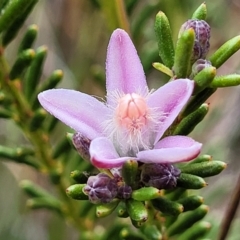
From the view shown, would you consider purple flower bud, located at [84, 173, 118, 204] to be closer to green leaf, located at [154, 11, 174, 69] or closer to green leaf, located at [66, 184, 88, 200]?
green leaf, located at [66, 184, 88, 200]

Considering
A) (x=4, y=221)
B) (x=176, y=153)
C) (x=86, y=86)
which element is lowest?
(x=4, y=221)

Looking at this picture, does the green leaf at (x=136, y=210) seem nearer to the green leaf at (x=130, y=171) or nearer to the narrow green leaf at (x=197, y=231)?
the green leaf at (x=130, y=171)

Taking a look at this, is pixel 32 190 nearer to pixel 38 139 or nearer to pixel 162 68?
pixel 38 139

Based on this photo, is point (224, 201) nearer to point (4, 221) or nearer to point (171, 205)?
point (4, 221)

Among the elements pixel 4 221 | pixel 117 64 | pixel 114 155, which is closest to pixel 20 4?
pixel 117 64

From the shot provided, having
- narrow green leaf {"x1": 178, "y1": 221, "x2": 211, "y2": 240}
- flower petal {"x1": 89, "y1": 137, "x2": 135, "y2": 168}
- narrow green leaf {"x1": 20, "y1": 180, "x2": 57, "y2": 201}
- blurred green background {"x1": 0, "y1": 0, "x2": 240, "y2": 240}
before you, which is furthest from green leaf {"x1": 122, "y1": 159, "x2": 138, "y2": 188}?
narrow green leaf {"x1": 20, "y1": 180, "x2": 57, "y2": 201}
